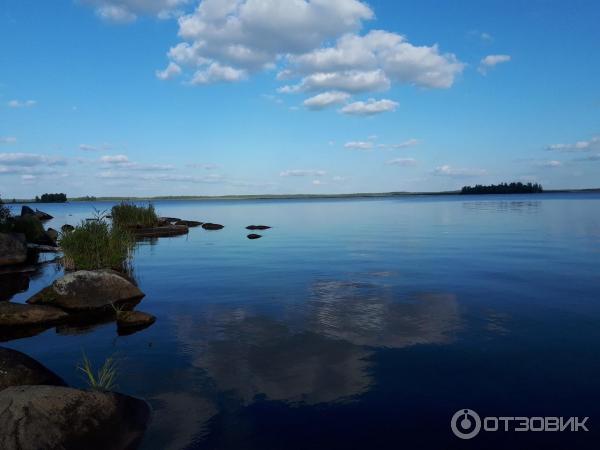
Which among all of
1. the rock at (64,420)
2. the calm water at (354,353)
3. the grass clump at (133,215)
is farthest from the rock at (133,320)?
the grass clump at (133,215)

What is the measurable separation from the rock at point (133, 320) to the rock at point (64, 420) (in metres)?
5.89

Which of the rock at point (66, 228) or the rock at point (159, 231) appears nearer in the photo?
the rock at point (66, 228)

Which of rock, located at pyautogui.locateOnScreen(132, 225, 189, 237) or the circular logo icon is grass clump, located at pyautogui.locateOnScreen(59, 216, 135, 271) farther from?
rock, located at pyautogui.locateOnScreen(132, 225, 189, 237)

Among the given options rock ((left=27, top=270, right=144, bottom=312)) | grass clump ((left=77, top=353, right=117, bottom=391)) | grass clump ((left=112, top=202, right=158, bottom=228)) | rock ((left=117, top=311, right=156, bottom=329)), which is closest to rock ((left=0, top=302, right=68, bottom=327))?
rock ((left=27, top=270, right=144, bottom=312))

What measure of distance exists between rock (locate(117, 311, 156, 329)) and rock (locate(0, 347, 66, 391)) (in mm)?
4629

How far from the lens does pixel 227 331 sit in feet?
40.2

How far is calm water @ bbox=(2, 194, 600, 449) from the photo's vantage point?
23.7 feet

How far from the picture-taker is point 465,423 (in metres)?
7.29

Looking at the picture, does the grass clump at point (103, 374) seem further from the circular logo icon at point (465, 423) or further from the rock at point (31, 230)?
the rock at point (31, 230)

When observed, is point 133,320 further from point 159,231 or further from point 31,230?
point 159,231

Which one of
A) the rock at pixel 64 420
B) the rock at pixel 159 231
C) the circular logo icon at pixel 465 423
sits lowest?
the circular logo icon at pixel 465 423

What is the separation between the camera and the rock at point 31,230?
3313cm

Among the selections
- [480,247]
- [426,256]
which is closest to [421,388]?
[426,256]

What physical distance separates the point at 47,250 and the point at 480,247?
30.6 m
